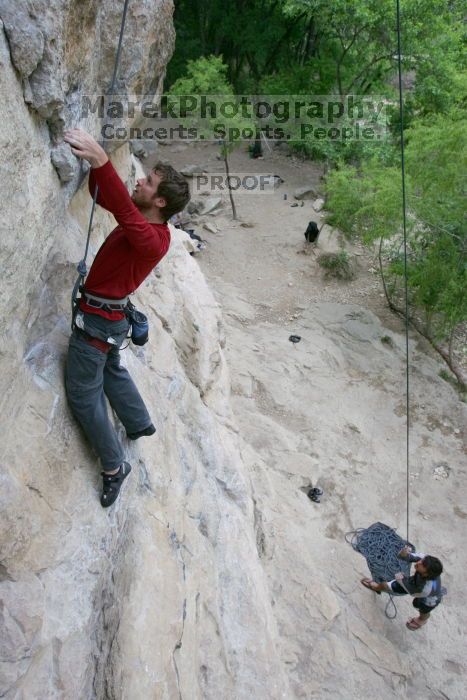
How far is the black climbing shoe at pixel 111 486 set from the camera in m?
3.00

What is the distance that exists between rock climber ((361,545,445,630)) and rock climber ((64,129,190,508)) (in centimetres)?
367

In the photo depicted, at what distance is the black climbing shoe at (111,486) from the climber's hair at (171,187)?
1.54 meters

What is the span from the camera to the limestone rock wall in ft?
7.84

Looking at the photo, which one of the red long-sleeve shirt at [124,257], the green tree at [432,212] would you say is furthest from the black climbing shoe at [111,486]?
the green tree at [432,212]

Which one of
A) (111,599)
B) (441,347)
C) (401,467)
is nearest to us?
(111,599)

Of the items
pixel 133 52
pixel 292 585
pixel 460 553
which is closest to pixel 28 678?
pixel 292 585

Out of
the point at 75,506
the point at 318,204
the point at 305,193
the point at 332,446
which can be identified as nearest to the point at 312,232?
the point at 318,204

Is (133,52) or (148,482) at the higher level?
(133,52)

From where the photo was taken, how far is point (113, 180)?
2424 mm

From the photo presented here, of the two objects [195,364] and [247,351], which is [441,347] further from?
[195,364]

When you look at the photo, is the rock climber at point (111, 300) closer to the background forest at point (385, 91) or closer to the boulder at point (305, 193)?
the background forest at point (385, 91)

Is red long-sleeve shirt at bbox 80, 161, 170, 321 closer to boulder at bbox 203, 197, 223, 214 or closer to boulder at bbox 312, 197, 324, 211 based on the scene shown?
boulder at bbox 203, 197, 223, 214

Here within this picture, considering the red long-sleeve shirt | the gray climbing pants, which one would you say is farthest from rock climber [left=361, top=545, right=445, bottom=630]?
the red long-sleeve shirt

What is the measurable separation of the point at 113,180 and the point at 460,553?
7164 millimetres
